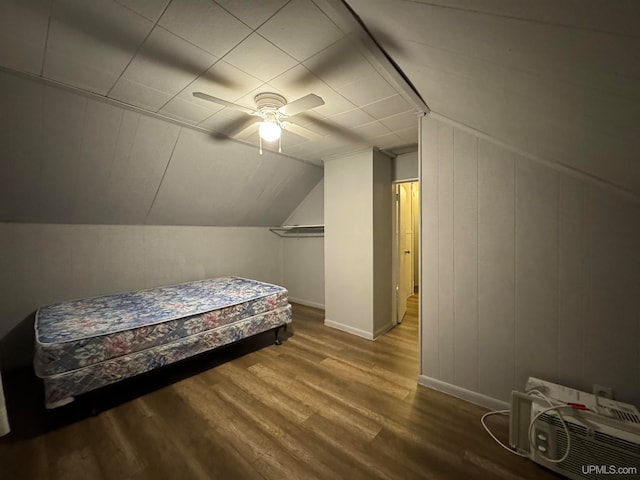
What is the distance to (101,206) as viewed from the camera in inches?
113

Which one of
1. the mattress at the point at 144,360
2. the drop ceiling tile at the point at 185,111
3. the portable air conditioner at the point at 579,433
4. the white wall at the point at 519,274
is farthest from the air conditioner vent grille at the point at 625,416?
the drop ceiling tile at the point at 185,111

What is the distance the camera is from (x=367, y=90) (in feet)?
6.24

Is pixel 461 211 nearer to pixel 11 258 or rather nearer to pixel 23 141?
pixel 23 141

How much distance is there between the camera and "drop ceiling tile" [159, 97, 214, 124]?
214 cm

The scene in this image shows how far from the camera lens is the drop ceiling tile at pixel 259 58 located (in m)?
1.45

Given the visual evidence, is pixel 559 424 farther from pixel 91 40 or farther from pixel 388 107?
pixel 91 40

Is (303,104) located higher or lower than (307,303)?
higher

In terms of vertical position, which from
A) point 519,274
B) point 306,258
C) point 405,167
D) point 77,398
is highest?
point 405,167

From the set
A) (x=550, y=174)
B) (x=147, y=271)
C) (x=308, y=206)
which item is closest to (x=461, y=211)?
(x=550, y=174)

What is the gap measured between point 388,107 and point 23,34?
240 centimetres

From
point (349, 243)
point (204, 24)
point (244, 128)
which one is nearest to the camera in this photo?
point (204, 24)

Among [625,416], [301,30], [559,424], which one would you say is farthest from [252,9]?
[625,416]

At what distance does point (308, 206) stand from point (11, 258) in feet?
12.3

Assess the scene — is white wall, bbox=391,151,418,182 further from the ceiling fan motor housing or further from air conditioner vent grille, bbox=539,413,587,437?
air conditioner vent grille, bbox=539,413,587,437
